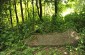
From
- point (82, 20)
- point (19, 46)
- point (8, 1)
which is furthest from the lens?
point (8, 1)

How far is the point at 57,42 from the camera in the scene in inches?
364

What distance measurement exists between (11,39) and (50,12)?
12.7m

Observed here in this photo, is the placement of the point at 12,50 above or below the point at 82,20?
below

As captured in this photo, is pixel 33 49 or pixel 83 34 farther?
pixel 83 34

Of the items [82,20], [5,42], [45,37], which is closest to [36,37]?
[45,37]

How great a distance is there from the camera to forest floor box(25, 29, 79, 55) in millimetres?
8390

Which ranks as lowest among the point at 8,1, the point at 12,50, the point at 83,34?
the point at 12,50

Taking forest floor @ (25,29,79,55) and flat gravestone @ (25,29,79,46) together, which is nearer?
forest floor @ (25,29,79,55)

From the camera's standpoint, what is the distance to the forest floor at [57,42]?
27.5ft

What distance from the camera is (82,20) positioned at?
44.0 ft

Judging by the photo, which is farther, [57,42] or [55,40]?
[55,40]

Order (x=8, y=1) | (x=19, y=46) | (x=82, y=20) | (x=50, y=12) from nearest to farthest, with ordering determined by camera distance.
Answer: (x=19, y=46) < (x=82, y=20) < (x=8, y=1) < (x=50, y=12)

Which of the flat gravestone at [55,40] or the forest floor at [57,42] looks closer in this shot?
the forest floor at [57,42]

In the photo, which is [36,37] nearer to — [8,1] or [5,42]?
[5,42]
